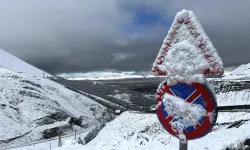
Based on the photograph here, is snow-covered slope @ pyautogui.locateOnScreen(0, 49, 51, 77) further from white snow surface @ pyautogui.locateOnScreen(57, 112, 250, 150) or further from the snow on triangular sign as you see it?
the snow on triangular sign

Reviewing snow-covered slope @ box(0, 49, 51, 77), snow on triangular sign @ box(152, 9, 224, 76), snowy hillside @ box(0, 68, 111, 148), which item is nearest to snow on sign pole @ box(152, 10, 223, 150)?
snow on triangular sign @ box(152, 9, 224, 76)

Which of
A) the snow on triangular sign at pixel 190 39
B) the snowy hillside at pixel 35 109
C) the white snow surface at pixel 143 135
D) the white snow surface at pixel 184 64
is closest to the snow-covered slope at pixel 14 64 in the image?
the snowy hillside at pixel 35 109

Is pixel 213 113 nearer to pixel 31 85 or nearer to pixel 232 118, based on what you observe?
pixel 232 118

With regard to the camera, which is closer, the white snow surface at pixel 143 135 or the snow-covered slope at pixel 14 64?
the white snow surface at pixel 143 135

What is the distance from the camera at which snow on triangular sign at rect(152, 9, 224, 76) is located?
3322 millimetres

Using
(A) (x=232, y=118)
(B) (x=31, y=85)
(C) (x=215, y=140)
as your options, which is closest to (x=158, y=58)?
(C) (x=215, y=140)

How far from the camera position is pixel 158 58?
376 centimetres

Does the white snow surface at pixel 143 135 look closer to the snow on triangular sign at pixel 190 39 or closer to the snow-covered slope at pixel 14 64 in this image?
the snow on triangular sign at pixel 190 39

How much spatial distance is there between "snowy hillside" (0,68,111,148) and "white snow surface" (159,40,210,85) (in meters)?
58.3

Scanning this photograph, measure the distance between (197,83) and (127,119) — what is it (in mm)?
24559

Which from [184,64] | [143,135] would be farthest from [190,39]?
[143,135]

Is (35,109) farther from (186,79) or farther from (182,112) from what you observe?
(186,79)

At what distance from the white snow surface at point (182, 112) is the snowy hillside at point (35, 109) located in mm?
58200

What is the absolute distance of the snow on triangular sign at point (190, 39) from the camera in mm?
3322
